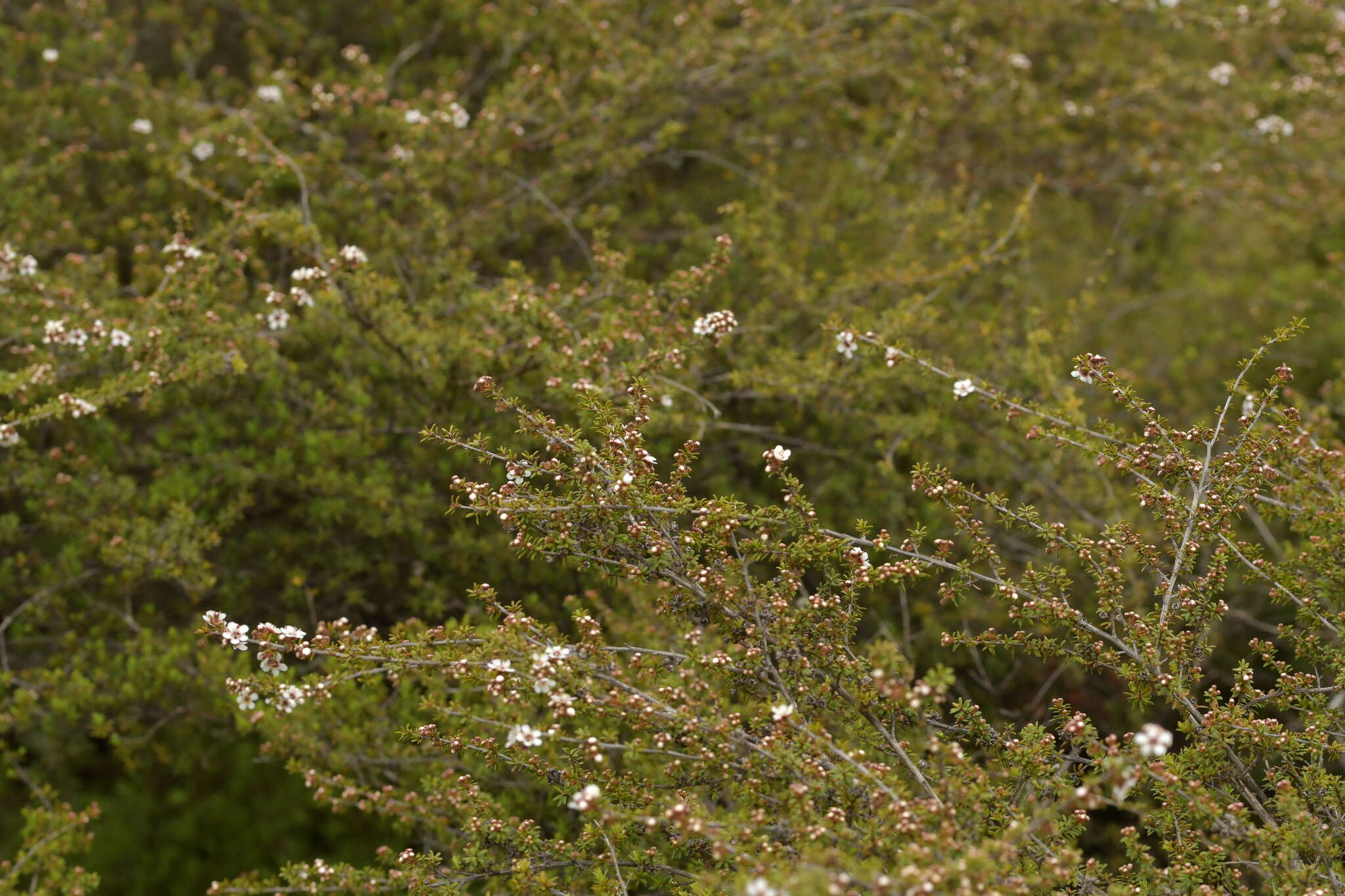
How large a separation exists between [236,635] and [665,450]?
207 cm

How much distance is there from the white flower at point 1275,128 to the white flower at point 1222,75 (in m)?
0.37

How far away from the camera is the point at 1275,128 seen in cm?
639

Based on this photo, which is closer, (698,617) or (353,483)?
(698,617)

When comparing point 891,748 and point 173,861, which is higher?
point 891,748

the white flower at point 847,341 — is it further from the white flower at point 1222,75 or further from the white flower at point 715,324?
the white flower at point 1222,75

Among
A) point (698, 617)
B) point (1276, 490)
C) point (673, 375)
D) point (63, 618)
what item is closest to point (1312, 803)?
point (1276, 490)

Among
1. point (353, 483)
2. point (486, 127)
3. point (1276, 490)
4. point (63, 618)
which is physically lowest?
point (63, 618)

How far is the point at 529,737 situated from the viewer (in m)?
2.78

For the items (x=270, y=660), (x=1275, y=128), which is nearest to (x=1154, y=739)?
(x=270, y=660)

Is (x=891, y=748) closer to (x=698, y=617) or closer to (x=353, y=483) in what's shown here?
(x=698, y=617)

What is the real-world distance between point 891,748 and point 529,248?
3.96 metres

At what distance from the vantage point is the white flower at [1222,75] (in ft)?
21.8

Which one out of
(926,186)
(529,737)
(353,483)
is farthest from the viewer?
(926,186)

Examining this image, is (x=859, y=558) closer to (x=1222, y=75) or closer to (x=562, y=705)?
(x=562, y=705)
